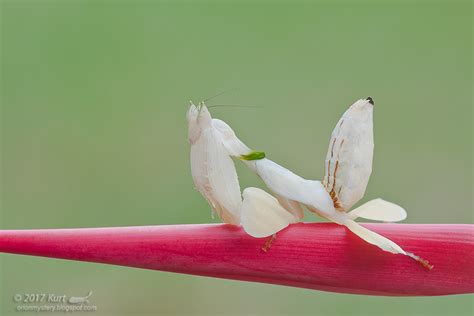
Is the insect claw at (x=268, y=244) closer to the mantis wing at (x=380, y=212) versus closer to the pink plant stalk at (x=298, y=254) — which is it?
the pink plant stalk at (x=298, y=254)

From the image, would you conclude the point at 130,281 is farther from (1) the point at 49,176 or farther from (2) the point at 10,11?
(2) the point at 10,11

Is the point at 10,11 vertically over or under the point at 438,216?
over

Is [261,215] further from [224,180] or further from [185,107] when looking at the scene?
[185,107]

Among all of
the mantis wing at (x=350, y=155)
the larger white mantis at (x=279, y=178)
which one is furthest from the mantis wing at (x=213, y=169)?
the mantis wing at (x=350, y=155)

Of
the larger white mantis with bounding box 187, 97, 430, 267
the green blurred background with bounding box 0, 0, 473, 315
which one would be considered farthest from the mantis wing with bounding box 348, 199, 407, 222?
the green blurred background with bounding box 0, 0, 473, 315

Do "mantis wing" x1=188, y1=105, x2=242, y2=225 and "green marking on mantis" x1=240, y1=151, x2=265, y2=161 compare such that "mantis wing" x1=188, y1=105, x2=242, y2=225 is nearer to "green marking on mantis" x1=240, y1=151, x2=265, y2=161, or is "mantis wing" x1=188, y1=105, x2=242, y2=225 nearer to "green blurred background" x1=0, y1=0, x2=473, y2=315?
"green marking on mantis" x1=240, y1=151, x2=265, y2=161

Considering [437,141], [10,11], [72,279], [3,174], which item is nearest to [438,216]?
[437,141]

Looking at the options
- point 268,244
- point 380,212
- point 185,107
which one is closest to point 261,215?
point 268,244
